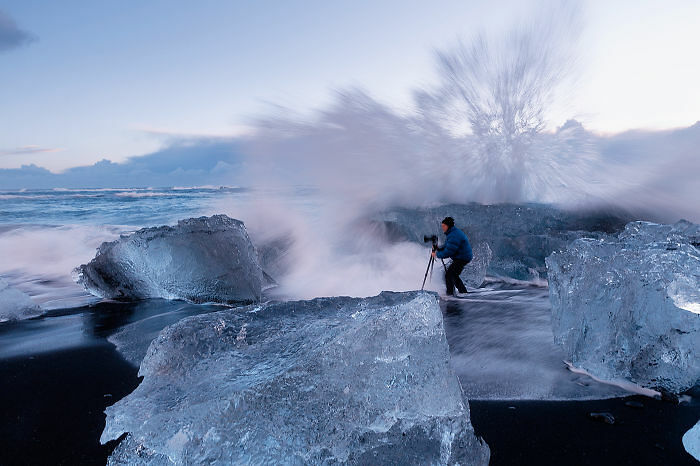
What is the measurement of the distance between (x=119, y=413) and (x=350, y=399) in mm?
911

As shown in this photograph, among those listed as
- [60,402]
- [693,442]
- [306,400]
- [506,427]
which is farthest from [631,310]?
[60,402]

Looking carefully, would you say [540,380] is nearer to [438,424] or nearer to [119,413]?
[438,424]

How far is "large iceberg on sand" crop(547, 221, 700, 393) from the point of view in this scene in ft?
9.40

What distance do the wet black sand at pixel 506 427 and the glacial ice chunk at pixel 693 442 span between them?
0.04 meters

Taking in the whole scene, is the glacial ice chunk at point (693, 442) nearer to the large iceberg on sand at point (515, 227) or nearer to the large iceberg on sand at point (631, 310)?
the large iceberg on sand at point (631, 310)

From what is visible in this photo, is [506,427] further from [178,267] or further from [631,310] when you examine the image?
[178,267]

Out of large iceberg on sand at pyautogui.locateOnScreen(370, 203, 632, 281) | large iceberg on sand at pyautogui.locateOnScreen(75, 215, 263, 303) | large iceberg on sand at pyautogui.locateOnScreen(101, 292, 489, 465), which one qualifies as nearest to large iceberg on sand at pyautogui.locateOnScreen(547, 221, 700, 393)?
large iceberg on sand at pyautogui.locateOnScreen(101, 292, 489, 465)

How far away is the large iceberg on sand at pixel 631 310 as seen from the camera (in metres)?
2.87

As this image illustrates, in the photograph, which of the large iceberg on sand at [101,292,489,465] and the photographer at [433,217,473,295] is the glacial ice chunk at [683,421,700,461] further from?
the photographer at [433,217,473,295]

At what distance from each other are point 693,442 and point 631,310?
1032 mm

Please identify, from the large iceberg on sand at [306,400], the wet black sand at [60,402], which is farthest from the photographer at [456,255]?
the large iceberg on sand at [306,400]

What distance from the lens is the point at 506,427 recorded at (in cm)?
248

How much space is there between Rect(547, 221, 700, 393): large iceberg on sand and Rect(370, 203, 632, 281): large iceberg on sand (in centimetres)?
457

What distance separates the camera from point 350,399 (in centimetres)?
172
